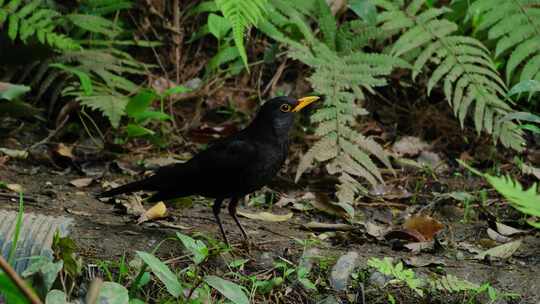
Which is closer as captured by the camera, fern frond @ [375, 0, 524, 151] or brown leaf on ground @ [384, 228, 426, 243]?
brown leaf on ground @ [384, 228, 426, 243]

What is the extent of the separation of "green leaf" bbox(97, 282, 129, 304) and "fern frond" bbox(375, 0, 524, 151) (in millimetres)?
2791

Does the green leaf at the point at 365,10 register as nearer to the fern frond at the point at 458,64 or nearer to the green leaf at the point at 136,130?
the fern frond at the point at 458,64

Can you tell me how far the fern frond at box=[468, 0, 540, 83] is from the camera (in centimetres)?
505

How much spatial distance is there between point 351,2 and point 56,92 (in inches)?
80.3

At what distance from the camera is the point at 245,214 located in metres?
4.52

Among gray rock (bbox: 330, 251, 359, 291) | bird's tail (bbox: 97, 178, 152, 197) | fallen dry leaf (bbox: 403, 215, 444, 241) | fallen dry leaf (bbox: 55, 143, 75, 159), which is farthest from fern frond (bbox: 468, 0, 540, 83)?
fallen dry leaf (bbox: 55, 143, 75, 159)

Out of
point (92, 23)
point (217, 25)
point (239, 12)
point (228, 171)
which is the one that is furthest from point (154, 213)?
point (92, 23)

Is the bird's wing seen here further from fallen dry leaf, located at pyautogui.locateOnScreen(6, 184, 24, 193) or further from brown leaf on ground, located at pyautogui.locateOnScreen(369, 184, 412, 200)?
brown leaf on ground, located at pyautogui.locateOnScreen(369, 184, 412, 200)

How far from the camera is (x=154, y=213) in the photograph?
422cm

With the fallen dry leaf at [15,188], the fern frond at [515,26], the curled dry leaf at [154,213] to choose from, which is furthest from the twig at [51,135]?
the fern frond at [515,26]

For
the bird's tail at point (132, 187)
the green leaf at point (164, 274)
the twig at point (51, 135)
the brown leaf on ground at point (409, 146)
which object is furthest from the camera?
the brown leaf on ground at point (409, 146)

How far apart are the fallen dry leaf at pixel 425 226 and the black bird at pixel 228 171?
0.78 m

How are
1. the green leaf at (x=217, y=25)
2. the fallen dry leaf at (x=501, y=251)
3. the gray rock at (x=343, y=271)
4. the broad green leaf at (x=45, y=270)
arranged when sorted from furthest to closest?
the green leaf at (x=217, y=25) → the fallen dry leaf at (x=501, y=251) → the gray rock at (x=343, y=271) → the broad green leaf at (x=45, y=270)

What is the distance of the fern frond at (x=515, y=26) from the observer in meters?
5.05
